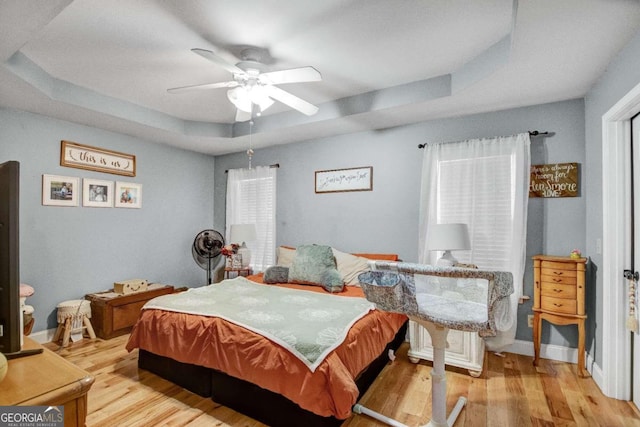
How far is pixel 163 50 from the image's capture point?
2.47 meters

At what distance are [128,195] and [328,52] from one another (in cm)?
316

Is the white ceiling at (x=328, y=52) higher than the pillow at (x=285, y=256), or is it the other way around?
the white ceiling at (x=328, y=52)

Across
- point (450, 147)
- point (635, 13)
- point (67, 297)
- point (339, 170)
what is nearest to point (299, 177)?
point (339, 170)

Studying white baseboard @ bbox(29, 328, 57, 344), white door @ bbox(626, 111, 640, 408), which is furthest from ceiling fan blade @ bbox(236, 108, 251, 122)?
white baseboard @ bbox(29, 328, 57, 344)

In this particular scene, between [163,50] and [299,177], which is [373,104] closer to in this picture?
[299,177]

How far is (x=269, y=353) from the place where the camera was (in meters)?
1.96

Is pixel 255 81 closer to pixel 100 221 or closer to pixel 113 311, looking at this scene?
pixel 100 221

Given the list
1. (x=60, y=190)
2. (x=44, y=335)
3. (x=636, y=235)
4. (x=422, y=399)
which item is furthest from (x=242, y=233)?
(x=636, y=235)

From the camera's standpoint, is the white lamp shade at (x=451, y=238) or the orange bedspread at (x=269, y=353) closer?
the orange bedspread at (x=269, y=353)

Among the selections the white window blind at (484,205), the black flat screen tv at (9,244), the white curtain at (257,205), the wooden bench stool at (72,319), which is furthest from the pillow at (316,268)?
the black flat screen tv at (9,244)

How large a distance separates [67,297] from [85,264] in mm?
383

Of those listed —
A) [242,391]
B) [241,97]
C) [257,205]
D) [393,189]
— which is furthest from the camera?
[257,205]

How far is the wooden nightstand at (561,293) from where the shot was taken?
8.55ft

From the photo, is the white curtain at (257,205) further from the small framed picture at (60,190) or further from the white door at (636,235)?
the white door at (636,235)
